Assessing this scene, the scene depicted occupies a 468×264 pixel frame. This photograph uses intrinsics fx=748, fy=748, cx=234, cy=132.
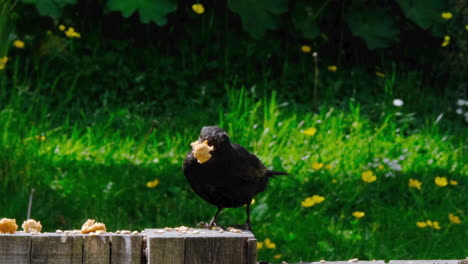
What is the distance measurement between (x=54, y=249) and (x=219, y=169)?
39.9 inches

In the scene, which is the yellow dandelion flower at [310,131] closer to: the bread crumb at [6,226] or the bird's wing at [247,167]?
the bird's wing at [247,167]

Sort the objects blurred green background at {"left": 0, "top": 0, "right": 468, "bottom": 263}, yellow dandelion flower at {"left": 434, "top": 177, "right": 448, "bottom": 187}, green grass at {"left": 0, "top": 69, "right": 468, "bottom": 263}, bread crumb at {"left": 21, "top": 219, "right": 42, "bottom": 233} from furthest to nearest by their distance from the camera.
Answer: yellow dandelion flower at {"left": 434, "top": 177, "right": 448, "bottom": 187}, blurred green background at {"left": 0, "top": 0, "right": 468, "bottom": 263}, green grass at {"left": 0, "top": 69, "right": 468, "bottom": 263}, bread crumb at {"left": 21, "top": 219, "right": 42, "bottom": 233}

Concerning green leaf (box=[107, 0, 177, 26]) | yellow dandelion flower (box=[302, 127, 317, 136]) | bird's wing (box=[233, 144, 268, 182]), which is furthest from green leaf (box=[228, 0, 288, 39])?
bird's wing (box=[233, 144, 268, 182])

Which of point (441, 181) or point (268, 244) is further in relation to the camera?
point (441, 181)

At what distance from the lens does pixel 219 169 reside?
8.86 ft

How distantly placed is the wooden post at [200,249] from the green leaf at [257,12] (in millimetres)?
4717

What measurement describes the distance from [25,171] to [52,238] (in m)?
2.65

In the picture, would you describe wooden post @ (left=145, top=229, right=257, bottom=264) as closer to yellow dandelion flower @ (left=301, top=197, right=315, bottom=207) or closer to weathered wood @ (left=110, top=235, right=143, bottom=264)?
weathered wood @ (left=110, top=235, right=143, bottom=264)


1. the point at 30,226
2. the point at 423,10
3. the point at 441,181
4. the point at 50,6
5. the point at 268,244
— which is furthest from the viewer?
the point at 423,10

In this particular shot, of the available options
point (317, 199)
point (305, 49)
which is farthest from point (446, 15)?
point (317, 199)

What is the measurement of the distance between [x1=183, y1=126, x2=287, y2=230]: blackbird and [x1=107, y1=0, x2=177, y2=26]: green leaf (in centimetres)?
352

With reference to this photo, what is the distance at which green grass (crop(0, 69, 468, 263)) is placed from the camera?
13.6 feet

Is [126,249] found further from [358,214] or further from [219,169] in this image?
[358,214]

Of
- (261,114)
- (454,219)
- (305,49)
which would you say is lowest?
(454,219)
